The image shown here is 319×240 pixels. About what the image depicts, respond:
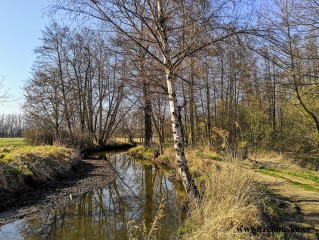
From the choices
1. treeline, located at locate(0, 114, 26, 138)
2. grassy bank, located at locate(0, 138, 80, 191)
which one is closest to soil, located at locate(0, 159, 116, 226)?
grassy bank, located at locate(0, 138, 80, 191)

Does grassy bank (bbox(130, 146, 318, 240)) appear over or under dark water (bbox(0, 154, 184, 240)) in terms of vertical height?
over

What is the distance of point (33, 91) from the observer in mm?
25734

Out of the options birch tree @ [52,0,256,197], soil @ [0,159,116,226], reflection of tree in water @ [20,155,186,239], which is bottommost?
reflection of tree in water @ [20,155,186,239]

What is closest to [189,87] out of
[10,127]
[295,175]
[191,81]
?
[191,81]

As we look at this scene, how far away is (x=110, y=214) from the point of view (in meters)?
8.09

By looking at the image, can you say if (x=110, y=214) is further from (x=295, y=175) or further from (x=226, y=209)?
(x=295, y=175)

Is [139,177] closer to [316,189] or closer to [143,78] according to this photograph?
[143,78]

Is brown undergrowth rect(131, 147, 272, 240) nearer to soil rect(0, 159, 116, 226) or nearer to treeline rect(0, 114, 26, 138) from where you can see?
soil rect(0, 159, 116, 226)

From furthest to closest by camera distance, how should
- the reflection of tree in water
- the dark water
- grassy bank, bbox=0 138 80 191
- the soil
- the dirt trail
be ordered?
1. grassy bank, bbox=0 138 80 191
2. the soil
3. the reflection of tree in water
4. the dark water
5. the dirt trail

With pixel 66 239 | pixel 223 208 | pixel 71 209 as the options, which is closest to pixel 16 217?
pixel 71 209

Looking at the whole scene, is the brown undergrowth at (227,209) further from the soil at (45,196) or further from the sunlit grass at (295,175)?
the soil at (45,196)

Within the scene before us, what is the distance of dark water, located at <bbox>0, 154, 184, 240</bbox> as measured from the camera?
21.3ft

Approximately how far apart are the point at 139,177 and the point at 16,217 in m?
7.42

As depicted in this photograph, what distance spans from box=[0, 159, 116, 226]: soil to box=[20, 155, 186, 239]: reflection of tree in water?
0.44 m
